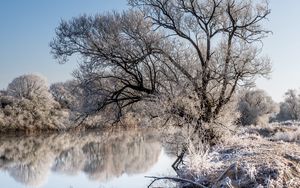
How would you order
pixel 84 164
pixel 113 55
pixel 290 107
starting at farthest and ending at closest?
1. pixel 290 107
2. pixel 84 164
3. pixel 113 55

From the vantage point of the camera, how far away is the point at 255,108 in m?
51.4

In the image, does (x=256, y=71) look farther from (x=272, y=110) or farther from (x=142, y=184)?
(x=272, y=110)

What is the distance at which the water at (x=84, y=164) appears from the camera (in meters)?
16.9

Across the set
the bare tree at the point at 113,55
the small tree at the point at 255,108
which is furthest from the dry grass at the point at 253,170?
the small tree at the point at 255,108

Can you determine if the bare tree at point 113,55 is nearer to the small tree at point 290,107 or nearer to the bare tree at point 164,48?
the bare tree at point 164,48

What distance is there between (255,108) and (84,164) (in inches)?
1284

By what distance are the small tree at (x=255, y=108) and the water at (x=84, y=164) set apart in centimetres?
1966

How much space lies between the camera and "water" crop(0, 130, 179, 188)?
16906mm

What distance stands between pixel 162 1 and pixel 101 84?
412 centimetres

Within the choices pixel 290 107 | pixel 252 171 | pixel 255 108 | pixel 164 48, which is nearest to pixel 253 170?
pixel 252 171

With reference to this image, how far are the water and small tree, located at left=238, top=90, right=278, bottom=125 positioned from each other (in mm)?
19657

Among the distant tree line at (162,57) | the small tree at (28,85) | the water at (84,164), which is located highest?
the small tree at (28,85)

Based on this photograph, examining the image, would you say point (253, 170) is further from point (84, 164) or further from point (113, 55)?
point (84, 164)

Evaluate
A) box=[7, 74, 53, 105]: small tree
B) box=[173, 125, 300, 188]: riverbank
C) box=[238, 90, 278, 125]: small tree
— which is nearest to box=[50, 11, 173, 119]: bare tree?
box=[173, 125, 300, 188]: riverbank
